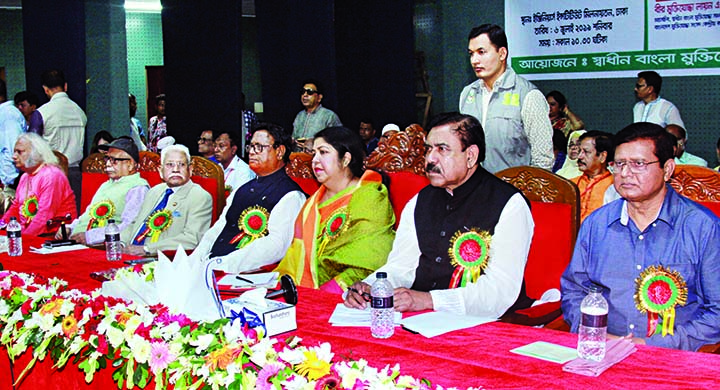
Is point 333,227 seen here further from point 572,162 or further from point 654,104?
point 654,104

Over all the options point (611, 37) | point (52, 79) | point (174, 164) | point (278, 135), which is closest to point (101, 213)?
point (174, 164)

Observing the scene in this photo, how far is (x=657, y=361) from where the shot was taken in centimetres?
187

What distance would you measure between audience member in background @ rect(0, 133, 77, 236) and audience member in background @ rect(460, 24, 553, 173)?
2.67 metres

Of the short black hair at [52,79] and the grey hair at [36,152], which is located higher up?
the short black hair at [52,79]

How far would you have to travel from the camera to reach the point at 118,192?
4.88m

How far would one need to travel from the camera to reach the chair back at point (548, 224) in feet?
9.25

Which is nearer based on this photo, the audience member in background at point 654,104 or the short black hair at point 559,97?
the audience member in background at point 654,104

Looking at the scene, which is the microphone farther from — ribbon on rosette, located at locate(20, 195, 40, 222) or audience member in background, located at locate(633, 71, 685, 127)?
audience member in background, located at locate(633, 71, 685, 127)

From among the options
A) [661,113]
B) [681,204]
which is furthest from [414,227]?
[661,113]

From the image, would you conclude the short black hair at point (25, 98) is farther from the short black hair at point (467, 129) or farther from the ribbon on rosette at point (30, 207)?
the short black hair at point (467, 129)

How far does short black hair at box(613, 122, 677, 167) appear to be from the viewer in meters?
2.39

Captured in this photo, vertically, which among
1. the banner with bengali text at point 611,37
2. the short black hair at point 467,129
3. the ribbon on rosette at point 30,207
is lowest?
the ribbon on rosette at point 30,207

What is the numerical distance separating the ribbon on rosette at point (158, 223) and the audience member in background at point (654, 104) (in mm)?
4006

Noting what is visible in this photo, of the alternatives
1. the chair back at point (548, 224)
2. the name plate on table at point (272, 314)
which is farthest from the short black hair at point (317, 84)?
the name plate on table at point (272, 314)
